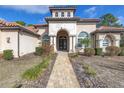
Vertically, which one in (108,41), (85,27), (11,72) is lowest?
(11,72)

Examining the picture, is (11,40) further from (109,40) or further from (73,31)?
(109,40)

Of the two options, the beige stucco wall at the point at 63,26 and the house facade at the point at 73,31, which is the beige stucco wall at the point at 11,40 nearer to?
the house facade at the point at 73,31

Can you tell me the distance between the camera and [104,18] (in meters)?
60.4

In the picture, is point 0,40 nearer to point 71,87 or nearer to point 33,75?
point 33,75

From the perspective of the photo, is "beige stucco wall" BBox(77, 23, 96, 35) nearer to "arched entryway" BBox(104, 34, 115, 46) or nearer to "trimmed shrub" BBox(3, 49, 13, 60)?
"arched entryway" BBox(104, 34, 115, 46)

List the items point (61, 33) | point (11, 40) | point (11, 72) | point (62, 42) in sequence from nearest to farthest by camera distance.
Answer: point (11, 72) → point (11, 40) → point (61, 33) → point (62, 42)

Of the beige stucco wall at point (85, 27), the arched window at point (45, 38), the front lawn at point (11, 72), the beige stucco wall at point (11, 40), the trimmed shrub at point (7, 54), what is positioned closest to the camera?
the front lawn at point (11, 72)

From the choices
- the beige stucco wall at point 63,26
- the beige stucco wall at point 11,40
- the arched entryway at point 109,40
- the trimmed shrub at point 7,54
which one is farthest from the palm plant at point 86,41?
the trimmed shrub at point 7,54

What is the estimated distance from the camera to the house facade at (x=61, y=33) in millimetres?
16172

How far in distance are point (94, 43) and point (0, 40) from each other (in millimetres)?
14717

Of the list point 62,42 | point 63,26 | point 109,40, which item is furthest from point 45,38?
point 109,40

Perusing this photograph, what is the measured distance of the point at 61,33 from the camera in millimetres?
27156

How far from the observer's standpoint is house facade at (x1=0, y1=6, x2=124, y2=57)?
1617cm
